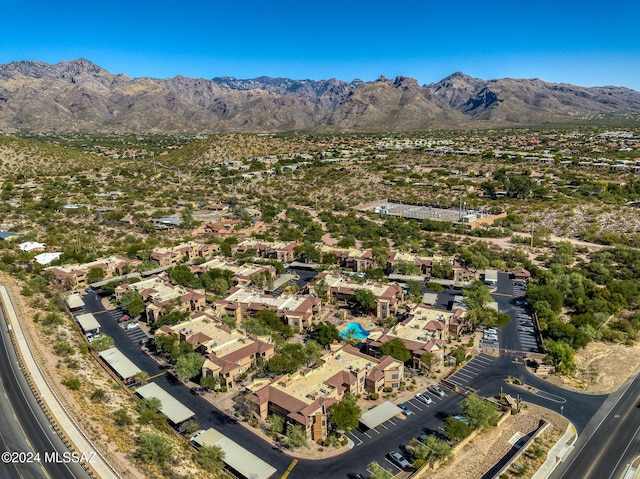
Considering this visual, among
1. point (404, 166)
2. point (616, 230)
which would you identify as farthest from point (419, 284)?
point (404, 166)

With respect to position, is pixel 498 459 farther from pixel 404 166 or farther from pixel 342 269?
pixel 404 166

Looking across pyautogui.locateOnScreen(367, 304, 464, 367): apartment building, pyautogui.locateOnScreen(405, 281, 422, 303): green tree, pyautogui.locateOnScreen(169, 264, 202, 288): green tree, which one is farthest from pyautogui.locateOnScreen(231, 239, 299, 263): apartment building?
pyautogui.locateOnScreen(367, 304, 464, 367): apartment building

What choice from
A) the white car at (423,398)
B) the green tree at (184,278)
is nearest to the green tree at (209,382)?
the white car at (423,398)

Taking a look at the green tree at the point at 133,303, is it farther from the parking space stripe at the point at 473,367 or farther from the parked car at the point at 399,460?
the parking space stripe at the point at 473,367

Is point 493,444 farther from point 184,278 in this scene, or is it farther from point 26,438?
point 184,278

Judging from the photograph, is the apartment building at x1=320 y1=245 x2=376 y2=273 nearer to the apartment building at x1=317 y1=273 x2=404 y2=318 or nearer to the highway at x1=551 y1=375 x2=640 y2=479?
the apartment building at x1=317 y1=273 x2=404 y2=318
